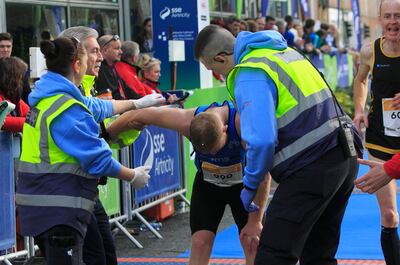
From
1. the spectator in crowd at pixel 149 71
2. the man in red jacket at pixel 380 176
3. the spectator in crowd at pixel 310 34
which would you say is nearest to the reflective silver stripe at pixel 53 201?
the man in red jacket at pixel 380 176

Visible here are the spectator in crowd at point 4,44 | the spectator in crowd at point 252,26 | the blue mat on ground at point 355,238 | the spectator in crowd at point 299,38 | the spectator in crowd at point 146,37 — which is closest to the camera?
the blue mat on ground at point 355,238

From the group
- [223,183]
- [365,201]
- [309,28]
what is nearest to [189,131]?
[223,183]

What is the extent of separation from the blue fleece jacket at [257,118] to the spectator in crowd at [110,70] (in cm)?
522

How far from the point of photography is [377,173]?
4684 millimetres

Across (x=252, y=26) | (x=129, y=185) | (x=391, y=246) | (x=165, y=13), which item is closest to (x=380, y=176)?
(x=391, y=246)

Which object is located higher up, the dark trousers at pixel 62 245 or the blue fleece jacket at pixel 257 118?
the blue fleece jacket at pixel 257 118

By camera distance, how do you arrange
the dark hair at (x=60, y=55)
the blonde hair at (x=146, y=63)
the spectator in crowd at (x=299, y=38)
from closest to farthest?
the dark hair at (x=60, y=55), the blonde hair at (x=146, y=63), the spectator in crowd at (x=299, y=38)

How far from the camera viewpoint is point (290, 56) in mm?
4781

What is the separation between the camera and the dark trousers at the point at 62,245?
500cm

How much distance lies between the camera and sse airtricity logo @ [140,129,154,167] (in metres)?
9.22

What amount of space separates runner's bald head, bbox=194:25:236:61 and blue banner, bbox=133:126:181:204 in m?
3.83

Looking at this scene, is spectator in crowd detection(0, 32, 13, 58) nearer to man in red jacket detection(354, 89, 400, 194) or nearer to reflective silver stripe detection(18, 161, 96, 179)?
reflective silver stripe detection(18, 161, 96, 179)

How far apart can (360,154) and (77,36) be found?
2.00 m

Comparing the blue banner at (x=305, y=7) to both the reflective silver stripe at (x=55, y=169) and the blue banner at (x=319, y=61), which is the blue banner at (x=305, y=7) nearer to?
the blue banner at (x=319, y=61)
